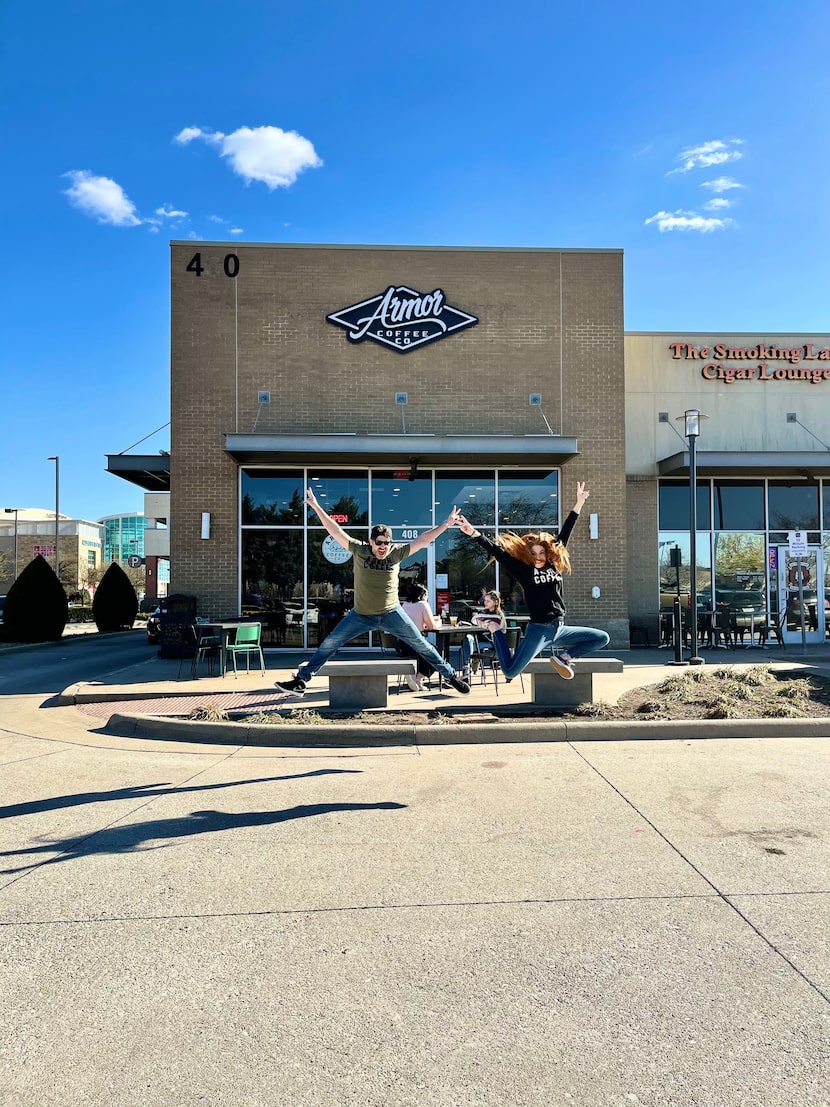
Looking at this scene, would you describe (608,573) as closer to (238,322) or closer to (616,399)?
(616,399)

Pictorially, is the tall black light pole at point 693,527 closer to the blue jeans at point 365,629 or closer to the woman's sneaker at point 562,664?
the woman's sneaker at point 562,664

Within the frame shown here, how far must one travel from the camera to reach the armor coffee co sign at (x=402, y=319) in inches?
621

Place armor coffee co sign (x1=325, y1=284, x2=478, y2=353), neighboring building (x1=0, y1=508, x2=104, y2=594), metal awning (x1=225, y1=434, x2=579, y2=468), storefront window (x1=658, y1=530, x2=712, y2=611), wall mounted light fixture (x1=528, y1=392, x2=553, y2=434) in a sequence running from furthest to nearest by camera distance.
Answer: neighboring building (x1=0, y1=508, x2=104, y2=594)
storefront window (x1=658, y1=530, x2=712, y2=611)
wall mounted light fixture (x1=528, y1=392, x2=553, y2=434)
armor coffee co sign (x1=325, y1=284, x2=478, y2=353)
metal awning (x1=225, y1=434, x2=579, y2=468)

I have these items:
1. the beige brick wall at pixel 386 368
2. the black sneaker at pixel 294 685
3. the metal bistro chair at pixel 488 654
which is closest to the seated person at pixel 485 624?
the metal bistro chair at pixel 488 654

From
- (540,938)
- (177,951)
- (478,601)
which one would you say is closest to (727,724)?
(540,938)

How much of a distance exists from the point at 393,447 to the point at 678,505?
769 centimetres

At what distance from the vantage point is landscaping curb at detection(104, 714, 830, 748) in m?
7.57

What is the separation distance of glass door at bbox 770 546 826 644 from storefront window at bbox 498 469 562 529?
589 centimetres

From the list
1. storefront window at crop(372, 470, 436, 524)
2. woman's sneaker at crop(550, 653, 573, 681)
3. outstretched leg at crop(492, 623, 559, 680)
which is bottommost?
woman's sneaker at crop(550, 653, 573, 681)

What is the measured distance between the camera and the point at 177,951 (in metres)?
3.32

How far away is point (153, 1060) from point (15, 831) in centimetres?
297

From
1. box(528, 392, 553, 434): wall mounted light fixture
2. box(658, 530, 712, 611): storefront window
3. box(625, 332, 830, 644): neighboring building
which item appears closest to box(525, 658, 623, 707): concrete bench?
box(528, 392, 553, 434): wall mounted light fixture

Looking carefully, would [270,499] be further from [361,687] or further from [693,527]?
[693,527]

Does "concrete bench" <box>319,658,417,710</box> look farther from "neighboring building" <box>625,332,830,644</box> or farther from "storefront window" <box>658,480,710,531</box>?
"storefront window" <box>658,480,710,531</box>
